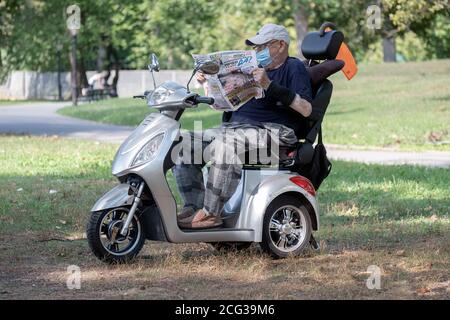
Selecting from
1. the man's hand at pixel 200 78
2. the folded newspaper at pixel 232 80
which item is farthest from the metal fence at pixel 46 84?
the folded newspaper at pixel 232 80

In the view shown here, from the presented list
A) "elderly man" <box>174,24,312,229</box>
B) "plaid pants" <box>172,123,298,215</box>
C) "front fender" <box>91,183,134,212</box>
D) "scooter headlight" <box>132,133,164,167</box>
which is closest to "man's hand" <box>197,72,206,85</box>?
"elderly man" <box>174,24,312,229</box>

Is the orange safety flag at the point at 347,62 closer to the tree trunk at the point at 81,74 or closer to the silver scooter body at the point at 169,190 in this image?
the silver scooter body at the point at 169,190

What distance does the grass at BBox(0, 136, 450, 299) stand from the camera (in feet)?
21.5

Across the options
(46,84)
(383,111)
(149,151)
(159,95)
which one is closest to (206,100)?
(159,95)

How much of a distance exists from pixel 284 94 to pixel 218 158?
23.9 inches

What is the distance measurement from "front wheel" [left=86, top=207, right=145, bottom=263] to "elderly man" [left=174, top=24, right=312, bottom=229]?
1.02ft

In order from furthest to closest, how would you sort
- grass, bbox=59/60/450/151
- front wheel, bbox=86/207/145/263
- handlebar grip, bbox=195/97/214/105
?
1. grass, bbox=59/60/450/151
2. handlebar grip, bbox=195/97/214/105
3. front wheel, bbox=86/207/145/263

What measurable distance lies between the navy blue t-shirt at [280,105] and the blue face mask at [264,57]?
67 millimetres

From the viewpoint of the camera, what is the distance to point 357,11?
36.9m

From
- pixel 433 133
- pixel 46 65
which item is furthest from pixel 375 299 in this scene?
pixel 46 65

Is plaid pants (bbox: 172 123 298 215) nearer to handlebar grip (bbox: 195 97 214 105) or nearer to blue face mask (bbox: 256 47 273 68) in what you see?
handlebar grip (bbox: 195 97 214 105)

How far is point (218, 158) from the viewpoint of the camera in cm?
743

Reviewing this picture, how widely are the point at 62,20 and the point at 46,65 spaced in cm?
945

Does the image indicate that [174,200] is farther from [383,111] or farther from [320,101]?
[383,111]
